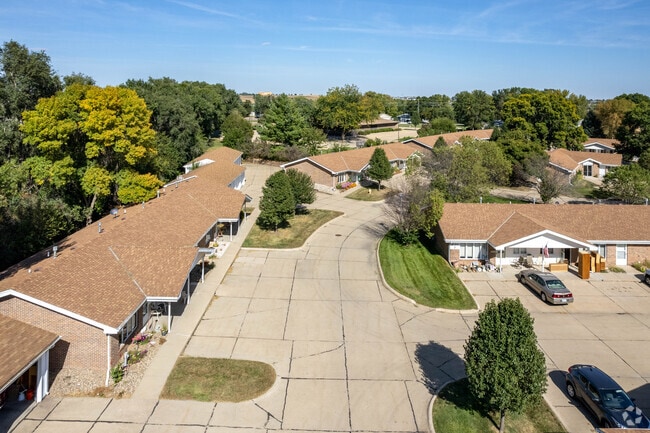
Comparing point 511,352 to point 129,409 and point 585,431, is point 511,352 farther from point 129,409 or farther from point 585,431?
point 129,409

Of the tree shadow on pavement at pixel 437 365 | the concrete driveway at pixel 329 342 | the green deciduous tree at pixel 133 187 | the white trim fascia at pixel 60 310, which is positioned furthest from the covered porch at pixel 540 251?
the green deciduous tree at pixel 133 187

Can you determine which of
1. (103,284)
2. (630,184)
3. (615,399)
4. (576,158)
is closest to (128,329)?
(103,284)

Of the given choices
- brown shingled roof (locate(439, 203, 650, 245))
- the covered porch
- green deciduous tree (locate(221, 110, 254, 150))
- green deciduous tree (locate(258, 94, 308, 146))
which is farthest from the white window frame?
green deciduous tree (locate(221, 110, 254, 150))

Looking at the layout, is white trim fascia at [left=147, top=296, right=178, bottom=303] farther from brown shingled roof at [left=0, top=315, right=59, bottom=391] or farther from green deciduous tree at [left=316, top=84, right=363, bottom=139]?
green deciduous tree at [left=316, top=84, right=363, bottom=139]

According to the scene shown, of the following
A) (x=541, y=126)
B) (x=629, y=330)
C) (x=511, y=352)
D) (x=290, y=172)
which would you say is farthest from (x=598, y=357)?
(x=541, y=126)

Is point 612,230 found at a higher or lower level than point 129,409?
higher

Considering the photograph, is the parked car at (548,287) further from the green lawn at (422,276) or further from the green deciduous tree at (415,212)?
the green deciduous tree at (415,212)

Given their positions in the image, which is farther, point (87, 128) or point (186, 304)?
point (87, 128)
